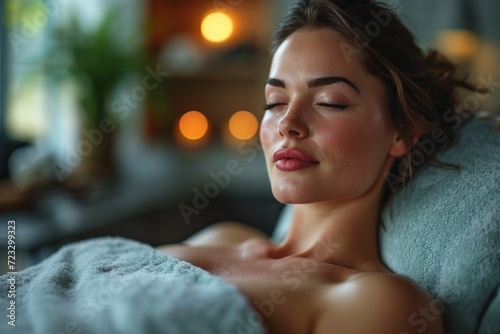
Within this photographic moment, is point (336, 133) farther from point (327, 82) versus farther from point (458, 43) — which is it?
point (458, 43)

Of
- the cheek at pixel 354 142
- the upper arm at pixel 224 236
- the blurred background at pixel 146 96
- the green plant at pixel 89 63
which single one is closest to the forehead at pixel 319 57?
the cheek at pixel 354 142

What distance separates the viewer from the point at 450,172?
1.15 meters

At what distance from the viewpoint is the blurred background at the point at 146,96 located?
3.77 m

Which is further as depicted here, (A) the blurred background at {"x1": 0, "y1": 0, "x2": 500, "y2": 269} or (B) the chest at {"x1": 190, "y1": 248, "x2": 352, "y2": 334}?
(A) the blurred background at {"x1": 0, "y1": 0, "x2": 500, "y2": 269}

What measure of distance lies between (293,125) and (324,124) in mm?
58

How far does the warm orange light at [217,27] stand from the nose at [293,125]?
3.25 metres

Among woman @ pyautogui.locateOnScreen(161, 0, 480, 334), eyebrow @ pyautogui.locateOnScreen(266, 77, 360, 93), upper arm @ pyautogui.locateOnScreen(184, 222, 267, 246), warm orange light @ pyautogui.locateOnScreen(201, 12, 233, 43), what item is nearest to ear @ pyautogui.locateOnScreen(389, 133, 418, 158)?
woman @ pyautogui.locateOnScreen(161, 0, 480, 334)

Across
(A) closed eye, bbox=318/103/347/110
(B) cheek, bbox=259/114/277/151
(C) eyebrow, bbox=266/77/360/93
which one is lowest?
(B) cheek, bbox=259/114/277/151

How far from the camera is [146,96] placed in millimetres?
4238

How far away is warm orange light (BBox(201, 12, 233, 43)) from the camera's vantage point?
427 cm

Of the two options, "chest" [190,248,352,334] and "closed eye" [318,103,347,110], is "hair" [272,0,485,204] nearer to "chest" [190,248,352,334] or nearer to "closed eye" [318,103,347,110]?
"closed eye" [318,103,347,110]

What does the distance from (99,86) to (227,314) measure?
3.42 metres

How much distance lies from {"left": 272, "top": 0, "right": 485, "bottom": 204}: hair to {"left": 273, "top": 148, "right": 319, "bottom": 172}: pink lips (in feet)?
0.66

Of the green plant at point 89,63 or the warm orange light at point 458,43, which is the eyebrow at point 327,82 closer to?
the warm orange light at point 458,43
